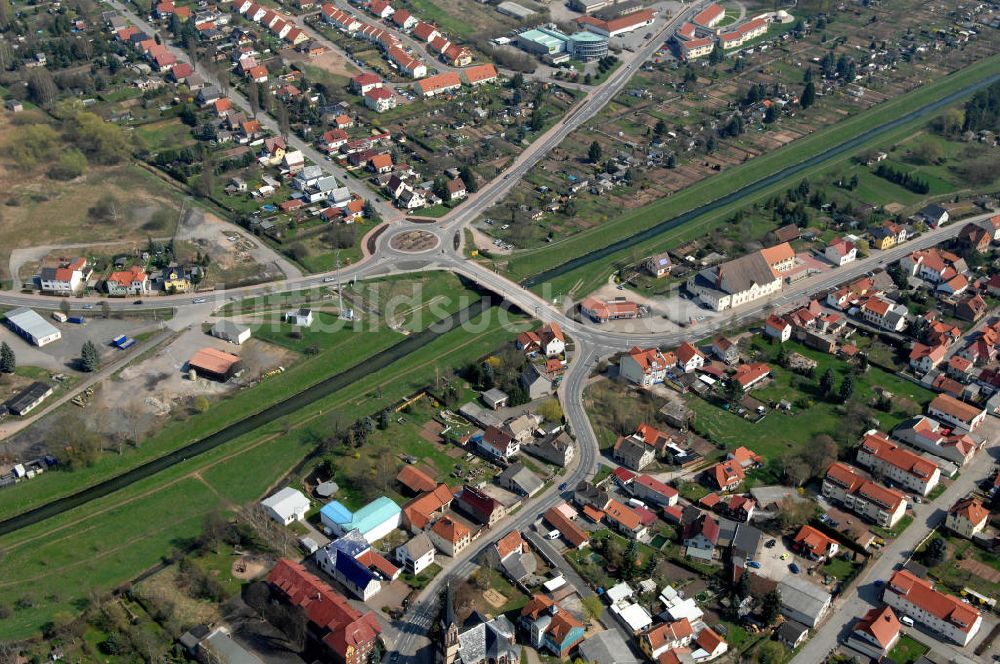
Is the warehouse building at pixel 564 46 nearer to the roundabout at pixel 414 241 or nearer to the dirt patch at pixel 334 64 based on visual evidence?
the dirt patch at pixel 334 64

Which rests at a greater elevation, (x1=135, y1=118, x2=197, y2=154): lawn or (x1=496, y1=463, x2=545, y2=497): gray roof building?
(x1=135, y1=118, x2=197, y2=154): lawn

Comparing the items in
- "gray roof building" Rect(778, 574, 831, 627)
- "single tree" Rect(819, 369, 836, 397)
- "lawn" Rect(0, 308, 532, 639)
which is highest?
"single tree" Rect(819, 369, 836, 397)

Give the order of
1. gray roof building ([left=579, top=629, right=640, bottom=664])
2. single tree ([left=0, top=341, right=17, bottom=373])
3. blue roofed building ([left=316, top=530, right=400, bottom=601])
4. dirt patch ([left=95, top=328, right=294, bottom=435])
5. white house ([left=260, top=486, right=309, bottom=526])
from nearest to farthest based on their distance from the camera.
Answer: gray roof building ([left=579, top=629, right=640, bottom=664]), blue roofed building ([left=316, top=530, right=400, bottom=601]), white house ([left=260, top=486, right=309, bottom=526]), dirt patch ([left=95, top=328, right=294, bottom=435]), single tree ([left=0, top=341, right=17, bottom=373])

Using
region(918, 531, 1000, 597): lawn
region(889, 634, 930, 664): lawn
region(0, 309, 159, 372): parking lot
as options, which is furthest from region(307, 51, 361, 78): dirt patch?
region(889, 634, 930, 664): lawn

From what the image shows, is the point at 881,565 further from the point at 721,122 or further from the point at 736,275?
Result: the point at 721,122

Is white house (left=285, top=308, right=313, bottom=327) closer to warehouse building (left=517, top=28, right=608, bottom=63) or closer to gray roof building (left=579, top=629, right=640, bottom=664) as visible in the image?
gray roof building (left=579, top=629, right=640, bottom=664)

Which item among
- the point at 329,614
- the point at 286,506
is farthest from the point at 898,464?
the point at 286,506

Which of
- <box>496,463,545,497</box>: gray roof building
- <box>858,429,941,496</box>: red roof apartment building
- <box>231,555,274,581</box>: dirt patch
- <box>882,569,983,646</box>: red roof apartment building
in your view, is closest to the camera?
<box>882,569,983,646</box>: red roof apartment building

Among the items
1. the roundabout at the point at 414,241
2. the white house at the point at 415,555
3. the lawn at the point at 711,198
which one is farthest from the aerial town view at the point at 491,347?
the roundabout at the point at 414,241
